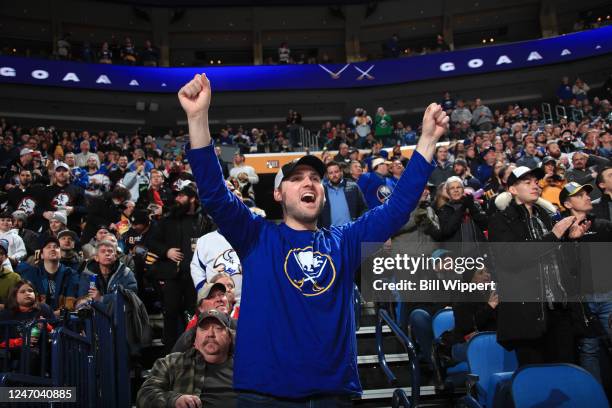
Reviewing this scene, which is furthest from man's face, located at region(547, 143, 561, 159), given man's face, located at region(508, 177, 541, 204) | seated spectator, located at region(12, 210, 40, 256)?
seated spectator, located at region(12, 210, 40, 256)

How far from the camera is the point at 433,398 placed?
4777 millimetres

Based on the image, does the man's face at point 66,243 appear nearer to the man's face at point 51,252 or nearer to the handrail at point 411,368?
the man's face at point 51,252

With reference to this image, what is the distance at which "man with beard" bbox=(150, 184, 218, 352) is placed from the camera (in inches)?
207

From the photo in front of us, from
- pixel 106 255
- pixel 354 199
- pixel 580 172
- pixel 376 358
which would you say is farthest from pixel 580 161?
pixel 106 255

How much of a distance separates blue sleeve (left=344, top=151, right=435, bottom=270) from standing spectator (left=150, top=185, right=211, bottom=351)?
132 inches

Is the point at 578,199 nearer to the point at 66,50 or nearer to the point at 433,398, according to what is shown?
the point at 433,398

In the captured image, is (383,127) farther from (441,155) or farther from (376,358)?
(376,358)

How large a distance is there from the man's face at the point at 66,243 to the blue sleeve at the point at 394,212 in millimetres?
4461

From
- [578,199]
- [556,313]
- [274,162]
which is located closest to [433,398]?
[556,313]

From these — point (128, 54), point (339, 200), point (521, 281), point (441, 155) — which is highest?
point (128, 54)

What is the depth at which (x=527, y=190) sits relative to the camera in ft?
13.7

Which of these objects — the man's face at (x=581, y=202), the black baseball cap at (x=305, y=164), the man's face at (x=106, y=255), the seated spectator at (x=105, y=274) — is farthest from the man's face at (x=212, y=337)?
the man's face at (x=581, y=202)

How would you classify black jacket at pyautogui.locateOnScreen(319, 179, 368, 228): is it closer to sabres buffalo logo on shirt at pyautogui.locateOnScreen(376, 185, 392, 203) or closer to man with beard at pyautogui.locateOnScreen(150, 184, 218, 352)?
sabres buffalo logo on shirt at pyautogui.locateOnScreen(376, 185, 392, 203)

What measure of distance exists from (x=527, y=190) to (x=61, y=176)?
6325 mm
